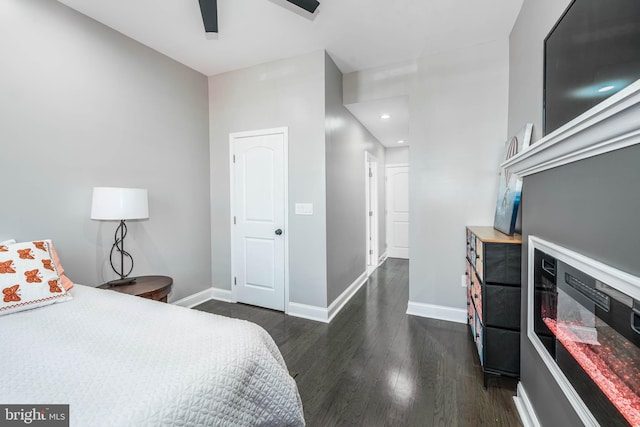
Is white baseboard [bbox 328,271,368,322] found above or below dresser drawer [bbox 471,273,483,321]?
below

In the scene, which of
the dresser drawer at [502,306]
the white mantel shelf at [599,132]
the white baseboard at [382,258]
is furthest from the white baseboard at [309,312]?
the white baseboard at [382,258]

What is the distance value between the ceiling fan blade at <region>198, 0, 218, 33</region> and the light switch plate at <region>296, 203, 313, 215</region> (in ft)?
5.52

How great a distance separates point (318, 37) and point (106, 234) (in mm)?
2647

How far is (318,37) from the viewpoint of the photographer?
2.54 metres

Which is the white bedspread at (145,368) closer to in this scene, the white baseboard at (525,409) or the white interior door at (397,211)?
the white baseboard at (525,409)

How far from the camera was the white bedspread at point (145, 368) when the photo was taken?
0.76m

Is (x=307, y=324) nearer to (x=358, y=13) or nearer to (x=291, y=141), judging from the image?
(x=291, y=141)

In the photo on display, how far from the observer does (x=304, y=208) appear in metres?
2.91

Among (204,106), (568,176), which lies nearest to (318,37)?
(204,106)

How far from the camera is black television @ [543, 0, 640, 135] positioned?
81 centimetres

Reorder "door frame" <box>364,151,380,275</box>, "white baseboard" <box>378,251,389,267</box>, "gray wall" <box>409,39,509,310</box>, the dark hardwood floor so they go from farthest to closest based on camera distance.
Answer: "white baseboard" <box>378,251,389,267</box> → "door frame" <box>364,151,380,275</box> → "gray wall" <box>409,39,509,310</box> → the dark hardwood floor

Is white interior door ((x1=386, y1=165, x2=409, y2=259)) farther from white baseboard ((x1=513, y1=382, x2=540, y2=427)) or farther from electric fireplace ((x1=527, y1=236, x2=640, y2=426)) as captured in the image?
electric fireplace ((x1=527, y1=236, x2=640, y2=426))

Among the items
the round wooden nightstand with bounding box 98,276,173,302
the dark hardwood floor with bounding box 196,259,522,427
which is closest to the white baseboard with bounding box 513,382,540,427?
the dark hardwood floor with bounding box 196,259,522,427

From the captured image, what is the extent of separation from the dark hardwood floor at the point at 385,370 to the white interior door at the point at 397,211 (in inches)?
115
